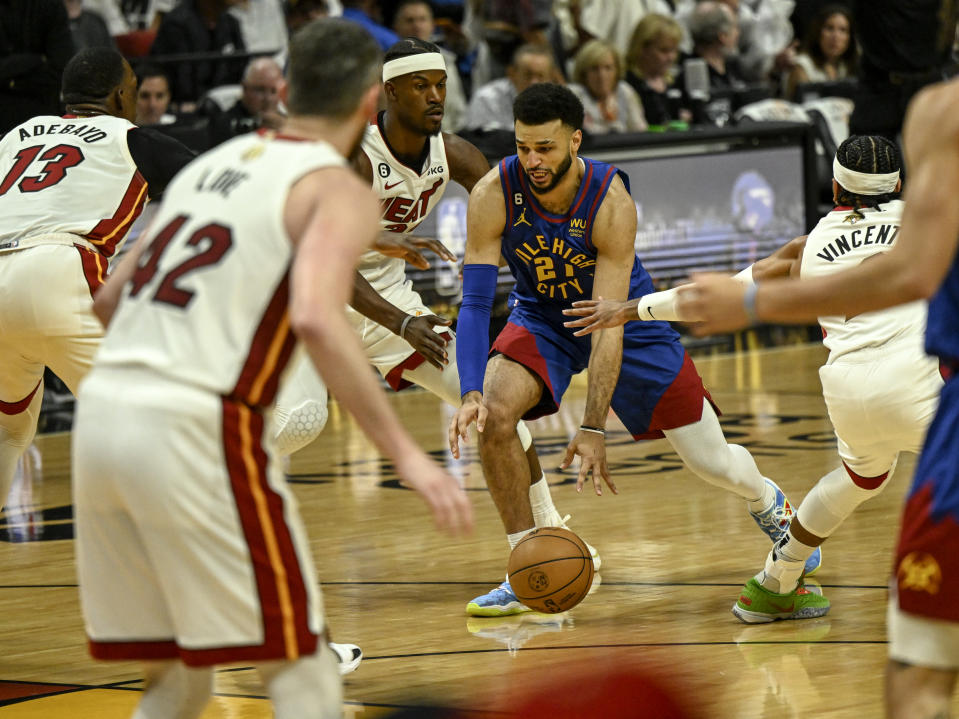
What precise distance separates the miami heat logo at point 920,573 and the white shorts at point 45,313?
339 cm

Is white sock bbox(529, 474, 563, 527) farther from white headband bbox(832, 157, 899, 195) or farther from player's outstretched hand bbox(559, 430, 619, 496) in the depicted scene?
white headband bbox(832, 157, 899, 195)

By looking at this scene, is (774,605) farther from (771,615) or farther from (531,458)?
(531,458)

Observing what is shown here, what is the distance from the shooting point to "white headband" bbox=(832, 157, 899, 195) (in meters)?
5.16

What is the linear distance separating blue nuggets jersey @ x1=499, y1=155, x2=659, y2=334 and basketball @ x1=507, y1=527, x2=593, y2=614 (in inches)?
43.7

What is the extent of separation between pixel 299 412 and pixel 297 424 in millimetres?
50

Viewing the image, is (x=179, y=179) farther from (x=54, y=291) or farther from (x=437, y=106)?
(x=437, y=106)

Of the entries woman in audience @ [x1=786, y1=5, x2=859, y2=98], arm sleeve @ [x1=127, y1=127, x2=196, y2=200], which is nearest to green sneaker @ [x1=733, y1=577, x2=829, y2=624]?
arm sleeve @ [x1=127, y1=127, x2=196, y2=200]

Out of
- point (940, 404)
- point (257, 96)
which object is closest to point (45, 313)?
point (940, 404)

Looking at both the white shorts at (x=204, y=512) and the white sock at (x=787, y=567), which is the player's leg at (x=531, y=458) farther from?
the white shorts at (x=204, y=512)

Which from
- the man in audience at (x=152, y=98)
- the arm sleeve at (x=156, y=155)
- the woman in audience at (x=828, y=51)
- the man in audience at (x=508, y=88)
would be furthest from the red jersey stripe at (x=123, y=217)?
the woman in audience at (x=828, y=51)

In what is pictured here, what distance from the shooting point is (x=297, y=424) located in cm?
603

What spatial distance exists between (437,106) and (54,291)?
1.87 metres

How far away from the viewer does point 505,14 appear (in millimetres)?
12867

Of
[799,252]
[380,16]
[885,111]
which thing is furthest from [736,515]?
[380,16]
